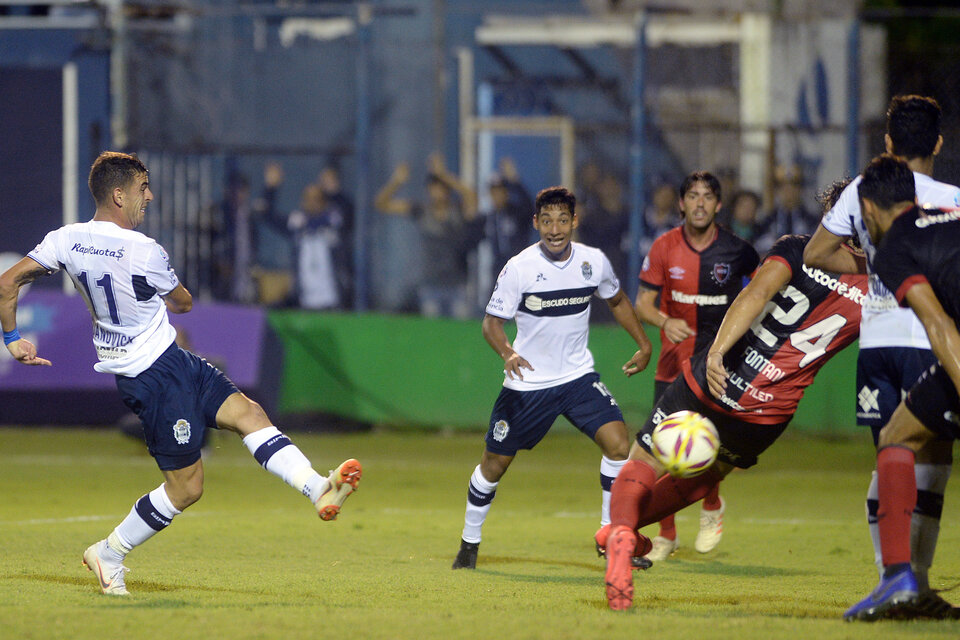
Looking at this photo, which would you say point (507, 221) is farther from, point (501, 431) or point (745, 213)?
point (501, 431)

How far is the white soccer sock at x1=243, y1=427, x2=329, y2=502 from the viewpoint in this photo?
6.74 meters

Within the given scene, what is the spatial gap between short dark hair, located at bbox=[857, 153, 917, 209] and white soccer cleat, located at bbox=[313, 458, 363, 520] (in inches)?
106

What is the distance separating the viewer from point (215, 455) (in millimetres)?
14062

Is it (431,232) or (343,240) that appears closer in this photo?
(343,240)

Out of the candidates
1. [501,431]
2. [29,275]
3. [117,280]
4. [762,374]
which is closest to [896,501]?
[762,374]

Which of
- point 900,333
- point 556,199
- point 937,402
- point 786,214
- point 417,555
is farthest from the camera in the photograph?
point 786,214

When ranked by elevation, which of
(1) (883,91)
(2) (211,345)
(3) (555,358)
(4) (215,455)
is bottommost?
(4) (215,455)

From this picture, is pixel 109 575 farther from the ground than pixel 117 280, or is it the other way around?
pixel 117 280

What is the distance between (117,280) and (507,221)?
360 inches

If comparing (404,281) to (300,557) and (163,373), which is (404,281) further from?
(163,373)

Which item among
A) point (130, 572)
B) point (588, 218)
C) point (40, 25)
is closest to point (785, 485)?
point (588, 218)

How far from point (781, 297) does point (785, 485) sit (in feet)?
19.6

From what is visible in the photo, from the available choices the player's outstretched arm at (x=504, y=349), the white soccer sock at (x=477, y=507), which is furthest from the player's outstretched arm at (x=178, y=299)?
the white soccer sock at (x=477, y=507)

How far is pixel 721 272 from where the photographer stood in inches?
353
